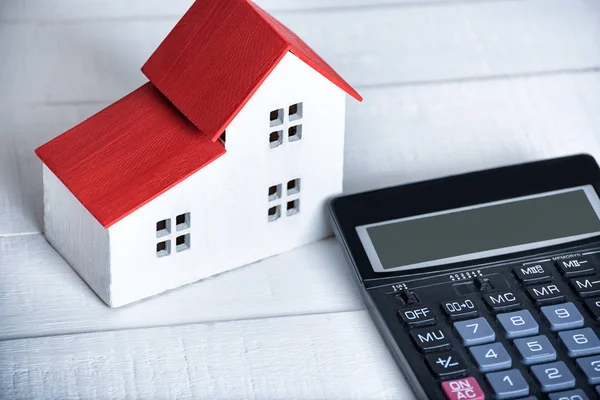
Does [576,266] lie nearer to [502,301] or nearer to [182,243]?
[502,301]

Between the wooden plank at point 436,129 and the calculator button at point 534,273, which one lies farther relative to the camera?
the wooden plank at point 436,129

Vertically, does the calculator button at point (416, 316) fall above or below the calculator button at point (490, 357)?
below

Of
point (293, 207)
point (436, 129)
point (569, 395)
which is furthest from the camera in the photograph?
point (436, 129)

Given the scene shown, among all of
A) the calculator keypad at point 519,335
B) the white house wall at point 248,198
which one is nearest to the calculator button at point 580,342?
the calculator keypad at point 519,335

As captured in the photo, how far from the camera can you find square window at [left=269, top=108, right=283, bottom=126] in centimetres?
53

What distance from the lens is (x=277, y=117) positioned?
534 mm

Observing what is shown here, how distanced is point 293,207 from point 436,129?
5.6 inches

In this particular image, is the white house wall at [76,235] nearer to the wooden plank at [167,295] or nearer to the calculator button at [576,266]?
the wooden plank at [167,295]

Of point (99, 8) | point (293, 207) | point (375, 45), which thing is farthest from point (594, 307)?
point (99, 8)

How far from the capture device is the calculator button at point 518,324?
49 centimetres

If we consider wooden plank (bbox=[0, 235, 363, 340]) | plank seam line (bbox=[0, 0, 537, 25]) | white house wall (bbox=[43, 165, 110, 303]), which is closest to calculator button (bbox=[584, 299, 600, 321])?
wooden plank (bbox=[0, 235, 363, 340])

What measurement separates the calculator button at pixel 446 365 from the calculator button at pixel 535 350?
1.0 inches

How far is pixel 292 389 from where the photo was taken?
488 millimetres

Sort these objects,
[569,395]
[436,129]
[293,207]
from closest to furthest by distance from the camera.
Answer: [569,395] < [293,207] < [436,129]
